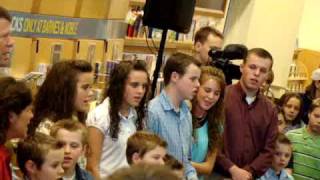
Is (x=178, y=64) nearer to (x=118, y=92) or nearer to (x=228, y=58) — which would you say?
(x=118, y=92)

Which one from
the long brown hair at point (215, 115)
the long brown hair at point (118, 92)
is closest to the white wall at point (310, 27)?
the long brown hair at point (215, 115)

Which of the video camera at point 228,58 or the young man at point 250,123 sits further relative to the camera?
the video camera at point 228,58

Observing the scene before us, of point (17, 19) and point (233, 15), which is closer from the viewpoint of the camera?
point (17, 19)

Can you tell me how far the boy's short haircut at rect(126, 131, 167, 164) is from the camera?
268cm

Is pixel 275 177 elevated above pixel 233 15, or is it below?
below

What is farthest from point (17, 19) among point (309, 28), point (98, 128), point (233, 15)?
point (309, 28)

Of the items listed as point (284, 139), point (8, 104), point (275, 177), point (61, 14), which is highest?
point (61, 14)

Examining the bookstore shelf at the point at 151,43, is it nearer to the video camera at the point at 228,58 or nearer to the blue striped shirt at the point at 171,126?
the video camera at the point at 228,58

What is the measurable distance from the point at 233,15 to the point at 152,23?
254cm

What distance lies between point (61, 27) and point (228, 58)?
1108 millimetres

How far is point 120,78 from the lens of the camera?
9.88ft

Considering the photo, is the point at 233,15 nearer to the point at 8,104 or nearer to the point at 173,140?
the point at 173,140

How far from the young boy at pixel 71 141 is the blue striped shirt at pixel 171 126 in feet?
1.82

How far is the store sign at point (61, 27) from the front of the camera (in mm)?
3797
